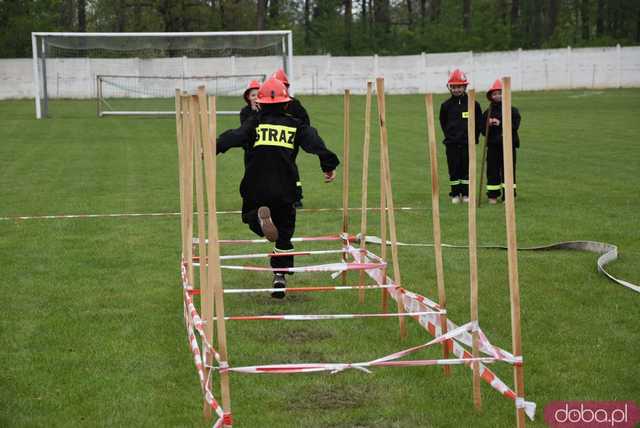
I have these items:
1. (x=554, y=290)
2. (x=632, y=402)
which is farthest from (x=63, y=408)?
(x=554, y=290)

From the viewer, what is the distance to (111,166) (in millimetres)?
21688

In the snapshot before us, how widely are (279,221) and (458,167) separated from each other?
22.4 feet

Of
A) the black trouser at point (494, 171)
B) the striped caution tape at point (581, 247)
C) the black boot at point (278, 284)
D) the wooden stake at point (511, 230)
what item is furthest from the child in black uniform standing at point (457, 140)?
the wooden stake at point (511, 230)

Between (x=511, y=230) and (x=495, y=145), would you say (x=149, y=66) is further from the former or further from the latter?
(x=511, y=230)

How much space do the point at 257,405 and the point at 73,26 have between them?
69018 mm

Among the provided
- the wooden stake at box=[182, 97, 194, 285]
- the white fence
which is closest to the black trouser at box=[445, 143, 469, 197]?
the wooden stake at box=[182, 97, 194, 285]

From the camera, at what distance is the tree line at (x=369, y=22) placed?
2601 inches

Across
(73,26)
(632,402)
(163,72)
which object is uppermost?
(73,26)

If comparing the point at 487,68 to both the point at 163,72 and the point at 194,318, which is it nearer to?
the point at 163,72

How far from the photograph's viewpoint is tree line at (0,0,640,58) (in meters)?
66.1

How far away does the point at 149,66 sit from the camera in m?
43.9

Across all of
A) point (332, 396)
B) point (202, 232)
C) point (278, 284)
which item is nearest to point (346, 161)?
point (278, 284)

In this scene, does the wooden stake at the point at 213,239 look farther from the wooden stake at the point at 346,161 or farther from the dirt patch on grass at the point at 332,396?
the wooden stake at the point at 346,161

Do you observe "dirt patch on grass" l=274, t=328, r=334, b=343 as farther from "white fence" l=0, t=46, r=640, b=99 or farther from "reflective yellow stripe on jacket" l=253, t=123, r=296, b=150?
"white fence" l=0, t=46, r=640, b=99
